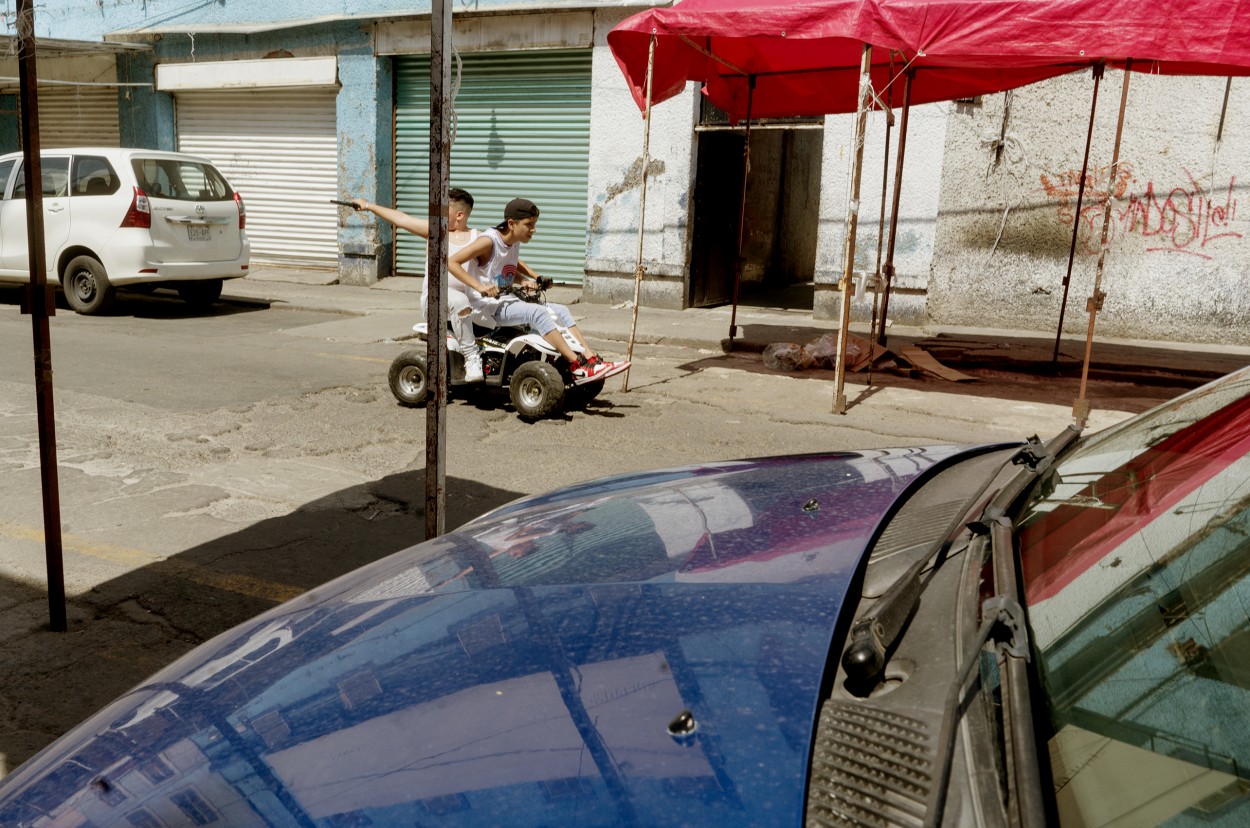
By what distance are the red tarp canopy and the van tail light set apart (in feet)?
19.6

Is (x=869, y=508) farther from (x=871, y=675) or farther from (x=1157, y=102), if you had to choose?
(x=1157, y=102)

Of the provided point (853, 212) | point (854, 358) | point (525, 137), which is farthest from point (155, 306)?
A: point (853, 212)

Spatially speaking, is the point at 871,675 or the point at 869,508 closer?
the point at 871,675

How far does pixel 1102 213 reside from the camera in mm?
12203

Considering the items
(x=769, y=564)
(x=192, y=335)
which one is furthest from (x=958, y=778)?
(x=192, y=335)

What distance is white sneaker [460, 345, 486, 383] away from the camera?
7.55m

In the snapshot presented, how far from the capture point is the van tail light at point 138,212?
11.7 m

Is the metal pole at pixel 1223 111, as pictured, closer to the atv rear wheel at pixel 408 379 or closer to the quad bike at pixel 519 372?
the quad bike at pixel 519 372

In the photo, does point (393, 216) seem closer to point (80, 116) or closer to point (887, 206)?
point (887, 206)

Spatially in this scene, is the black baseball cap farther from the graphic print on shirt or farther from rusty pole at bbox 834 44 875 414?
rusty pole at bbox 834 44 875 414

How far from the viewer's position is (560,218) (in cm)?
1501

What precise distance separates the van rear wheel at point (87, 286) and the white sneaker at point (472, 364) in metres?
6.34

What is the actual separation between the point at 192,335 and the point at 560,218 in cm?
572

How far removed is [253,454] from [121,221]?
22.1ft
